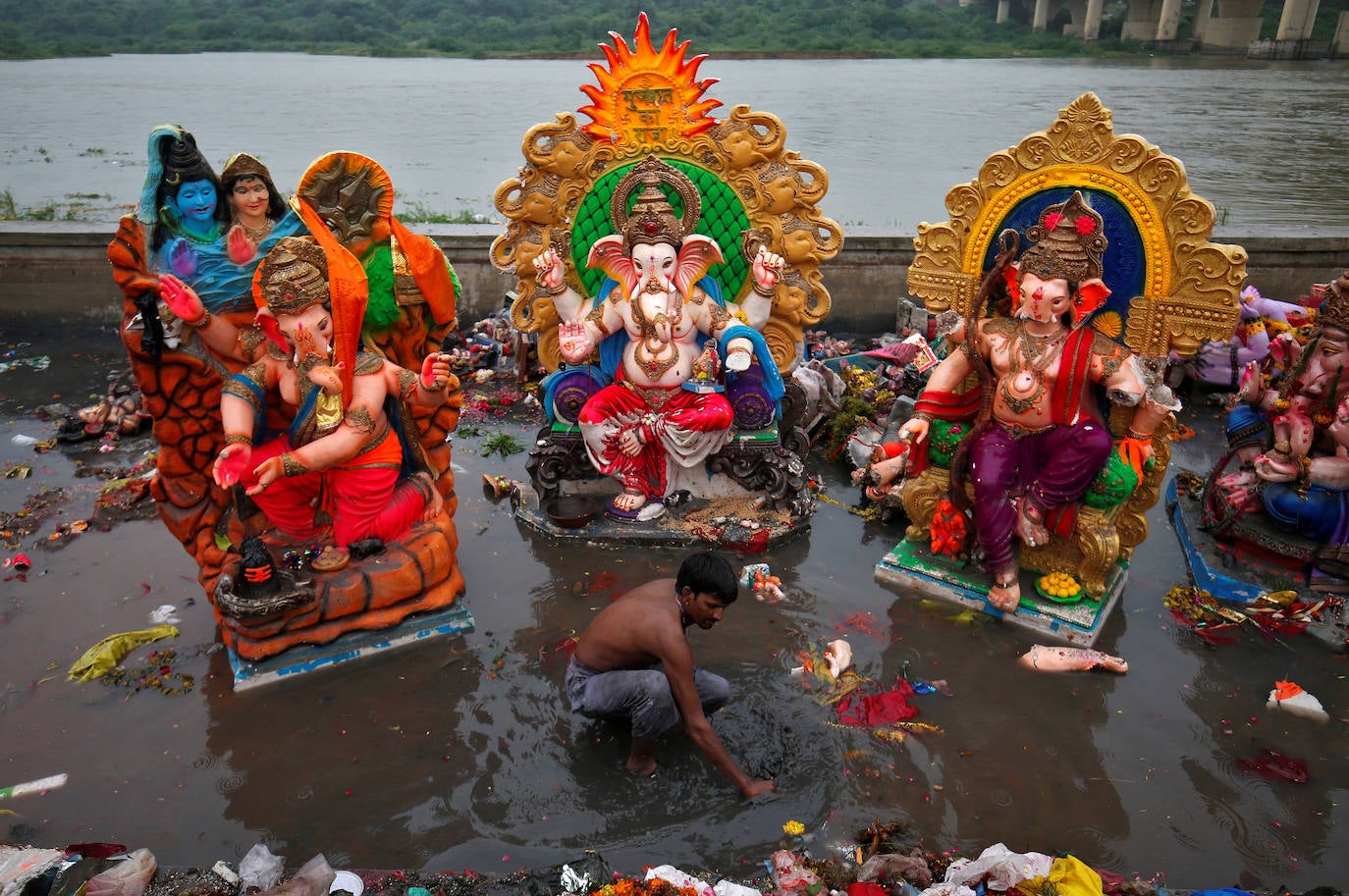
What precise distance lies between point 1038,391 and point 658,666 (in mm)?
2352

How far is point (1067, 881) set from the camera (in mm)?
3086

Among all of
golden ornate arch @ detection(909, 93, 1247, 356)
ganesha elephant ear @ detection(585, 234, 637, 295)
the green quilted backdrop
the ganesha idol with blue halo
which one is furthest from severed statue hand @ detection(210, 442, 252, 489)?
the ganesha idol with blue halo

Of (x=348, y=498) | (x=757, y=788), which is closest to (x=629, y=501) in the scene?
(x=348, y=498)

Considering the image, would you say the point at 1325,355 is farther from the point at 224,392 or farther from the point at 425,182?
the point at 425,182

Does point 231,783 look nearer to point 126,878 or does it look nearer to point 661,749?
point 126,878

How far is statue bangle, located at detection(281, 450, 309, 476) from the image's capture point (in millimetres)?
4383

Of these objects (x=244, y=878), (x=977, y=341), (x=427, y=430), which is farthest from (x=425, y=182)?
(x=244, y=878)

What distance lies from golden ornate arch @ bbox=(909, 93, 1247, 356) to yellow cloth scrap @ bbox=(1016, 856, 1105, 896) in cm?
254

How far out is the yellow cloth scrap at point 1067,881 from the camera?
306 cm

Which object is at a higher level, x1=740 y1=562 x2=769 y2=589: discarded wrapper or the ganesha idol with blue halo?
the ganesha idol with blue halo

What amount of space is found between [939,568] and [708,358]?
1832 millimetres

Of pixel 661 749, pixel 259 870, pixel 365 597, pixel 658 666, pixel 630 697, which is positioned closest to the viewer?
pixel 259 870

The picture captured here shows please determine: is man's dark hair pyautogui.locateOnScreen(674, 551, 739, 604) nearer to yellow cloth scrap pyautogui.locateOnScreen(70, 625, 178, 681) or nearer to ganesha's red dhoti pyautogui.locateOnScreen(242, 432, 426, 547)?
ganesha's red dhoti pyautogui.locateOnScreen(242, 432, 426, 547)

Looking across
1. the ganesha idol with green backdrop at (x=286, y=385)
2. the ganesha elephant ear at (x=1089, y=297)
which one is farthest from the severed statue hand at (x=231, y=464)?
the ganesha elephant ear at (x=1089, y=297)
